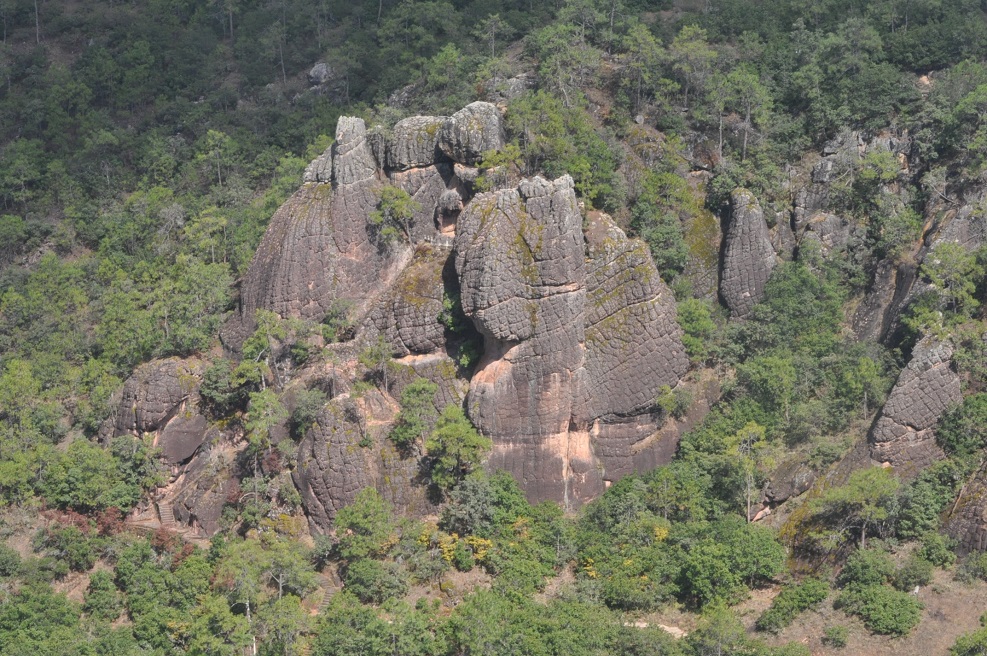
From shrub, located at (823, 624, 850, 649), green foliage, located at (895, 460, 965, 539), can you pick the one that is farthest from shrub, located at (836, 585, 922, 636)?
green foliage, located at (895, 460, 965, 539)

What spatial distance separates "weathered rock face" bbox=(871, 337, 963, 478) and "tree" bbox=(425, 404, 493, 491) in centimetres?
1779

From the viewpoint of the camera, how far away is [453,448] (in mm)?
83375

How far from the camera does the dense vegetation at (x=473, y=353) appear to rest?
79.6 metres

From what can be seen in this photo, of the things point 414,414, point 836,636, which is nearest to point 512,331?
point 414,414

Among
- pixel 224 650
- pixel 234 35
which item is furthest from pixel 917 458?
pixel 234 35

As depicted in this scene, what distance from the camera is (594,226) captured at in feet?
291

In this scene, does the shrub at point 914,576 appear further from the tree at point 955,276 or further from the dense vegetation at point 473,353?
the tree at point 955,276

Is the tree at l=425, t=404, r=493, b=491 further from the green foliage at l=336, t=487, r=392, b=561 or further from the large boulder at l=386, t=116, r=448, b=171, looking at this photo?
the large boulder at l=386, t=116, r=448, b=171

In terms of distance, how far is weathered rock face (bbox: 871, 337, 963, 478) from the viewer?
81.9 metres

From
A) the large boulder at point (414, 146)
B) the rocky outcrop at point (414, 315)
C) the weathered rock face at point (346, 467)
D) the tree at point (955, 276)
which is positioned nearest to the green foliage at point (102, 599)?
the weathered rock face at point (346, 467)

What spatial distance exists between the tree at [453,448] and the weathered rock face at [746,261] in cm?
1593

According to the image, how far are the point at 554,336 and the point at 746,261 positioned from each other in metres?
13.1

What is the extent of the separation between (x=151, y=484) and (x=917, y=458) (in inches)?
1397

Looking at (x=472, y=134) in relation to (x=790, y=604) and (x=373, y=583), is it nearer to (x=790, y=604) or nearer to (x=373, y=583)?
(x=373, y=583)
